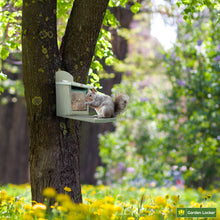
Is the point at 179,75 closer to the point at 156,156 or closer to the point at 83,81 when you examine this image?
the point at 156,156

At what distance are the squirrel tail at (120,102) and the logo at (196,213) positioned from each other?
1.14 metres

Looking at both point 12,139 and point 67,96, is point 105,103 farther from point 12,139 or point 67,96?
point 12,139

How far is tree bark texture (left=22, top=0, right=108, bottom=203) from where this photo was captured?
3.03 meters

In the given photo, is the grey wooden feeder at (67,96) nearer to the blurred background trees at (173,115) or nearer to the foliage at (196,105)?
the blurred background trees at (173,115)

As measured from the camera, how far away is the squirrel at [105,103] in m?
3.11

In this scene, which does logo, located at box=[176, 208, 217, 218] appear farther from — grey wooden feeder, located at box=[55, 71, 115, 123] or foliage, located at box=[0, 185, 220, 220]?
grey wooden feeder, located at box=[55, 71, 115, 123]

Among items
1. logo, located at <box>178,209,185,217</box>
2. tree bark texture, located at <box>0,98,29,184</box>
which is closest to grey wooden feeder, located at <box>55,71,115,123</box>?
logo, located at <box>178,209,185,217</box>

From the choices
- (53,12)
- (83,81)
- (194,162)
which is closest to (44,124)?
(83,81)

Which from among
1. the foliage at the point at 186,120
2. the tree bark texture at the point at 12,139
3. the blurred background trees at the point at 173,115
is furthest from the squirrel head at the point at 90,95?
the tree bark texture at the point at 12,139

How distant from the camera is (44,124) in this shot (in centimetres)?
306

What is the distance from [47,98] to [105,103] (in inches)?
22.2

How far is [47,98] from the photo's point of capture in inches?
122

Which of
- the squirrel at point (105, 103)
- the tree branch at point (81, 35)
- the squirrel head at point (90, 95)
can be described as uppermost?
the tree branch at point (81, 35)

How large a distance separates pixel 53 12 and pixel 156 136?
451 cm
